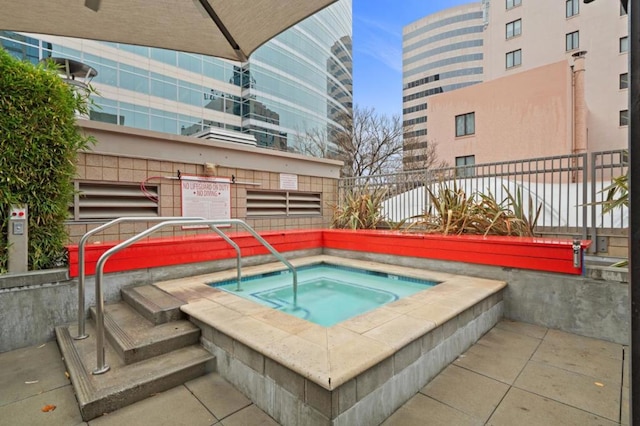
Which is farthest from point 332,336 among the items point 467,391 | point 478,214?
point 478,214

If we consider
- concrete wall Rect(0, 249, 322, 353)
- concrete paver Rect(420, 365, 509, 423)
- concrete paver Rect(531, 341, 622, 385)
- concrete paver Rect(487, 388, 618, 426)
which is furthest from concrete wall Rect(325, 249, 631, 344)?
concrete wall Rect(0, 249, 322, 353)

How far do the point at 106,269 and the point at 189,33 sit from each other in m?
2.59

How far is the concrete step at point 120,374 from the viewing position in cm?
189

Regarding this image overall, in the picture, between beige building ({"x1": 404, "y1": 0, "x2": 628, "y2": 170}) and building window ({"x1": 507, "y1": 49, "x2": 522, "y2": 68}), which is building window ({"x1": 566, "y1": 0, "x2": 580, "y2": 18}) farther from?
building window ({"x1": 507, "y1": 49, "x2": 522, "y2": 68})

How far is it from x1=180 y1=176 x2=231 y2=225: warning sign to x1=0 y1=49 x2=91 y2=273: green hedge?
1.68 meters

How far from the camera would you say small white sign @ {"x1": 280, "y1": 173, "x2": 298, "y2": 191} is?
621cm

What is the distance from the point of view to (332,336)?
6.90 ft

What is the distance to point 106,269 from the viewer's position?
3.33 meters

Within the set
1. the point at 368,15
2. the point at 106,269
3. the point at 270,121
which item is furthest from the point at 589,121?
the point at 368,15

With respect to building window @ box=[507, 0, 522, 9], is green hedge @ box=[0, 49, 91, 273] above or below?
below

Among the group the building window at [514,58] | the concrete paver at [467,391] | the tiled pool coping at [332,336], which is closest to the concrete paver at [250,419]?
the tiled pool coping at [332,336]

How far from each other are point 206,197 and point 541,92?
1342 cm

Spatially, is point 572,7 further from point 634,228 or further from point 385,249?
point 634,228

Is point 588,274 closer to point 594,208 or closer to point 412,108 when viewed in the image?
point 594,208
